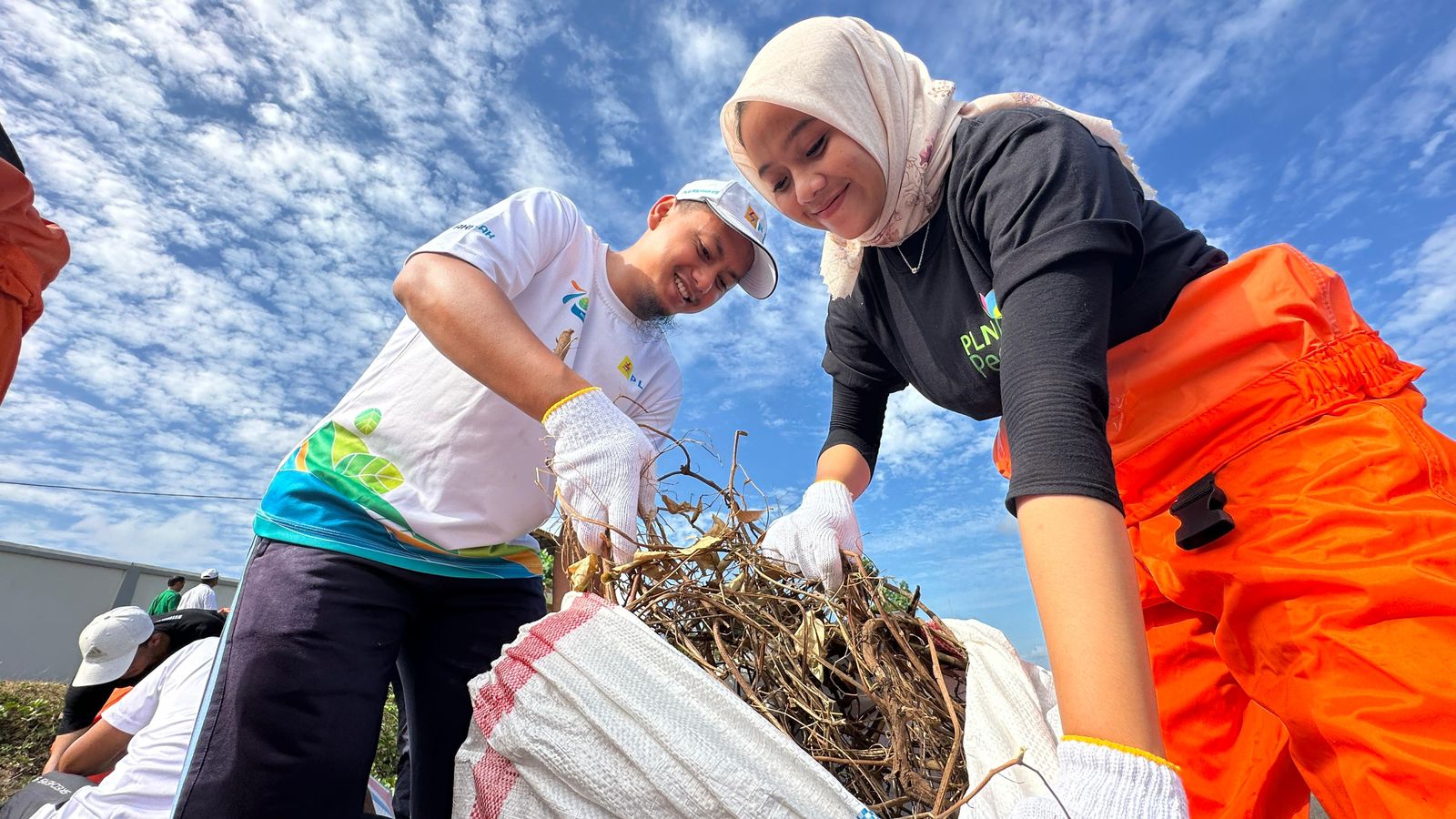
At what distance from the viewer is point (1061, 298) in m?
1.10

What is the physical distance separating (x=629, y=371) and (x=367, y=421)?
0.78 metres

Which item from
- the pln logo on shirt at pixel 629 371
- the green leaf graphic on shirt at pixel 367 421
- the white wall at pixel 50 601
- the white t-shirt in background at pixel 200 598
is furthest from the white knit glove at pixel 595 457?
the white wall at pixel 50 601

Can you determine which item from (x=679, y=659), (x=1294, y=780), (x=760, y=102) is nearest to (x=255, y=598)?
(x=679, y=659)

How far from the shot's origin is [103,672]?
15.5ft

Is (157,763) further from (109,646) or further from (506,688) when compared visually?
(506,688)

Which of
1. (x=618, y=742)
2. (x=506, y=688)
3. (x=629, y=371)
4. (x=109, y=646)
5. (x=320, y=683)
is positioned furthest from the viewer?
(x=109, y=646)

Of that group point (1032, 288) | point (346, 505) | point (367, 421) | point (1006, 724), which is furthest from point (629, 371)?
point (1006, 724)

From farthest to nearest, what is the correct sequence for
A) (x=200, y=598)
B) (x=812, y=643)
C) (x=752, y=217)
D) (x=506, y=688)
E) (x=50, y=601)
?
(x=50, y=601) < (x=200, y=598) < (x=752, y=217) < (x=812, y=643) < (x=506, y=688)

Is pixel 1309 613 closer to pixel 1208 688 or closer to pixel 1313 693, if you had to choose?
pixel 1313 693

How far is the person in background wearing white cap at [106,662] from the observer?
4.67 metres

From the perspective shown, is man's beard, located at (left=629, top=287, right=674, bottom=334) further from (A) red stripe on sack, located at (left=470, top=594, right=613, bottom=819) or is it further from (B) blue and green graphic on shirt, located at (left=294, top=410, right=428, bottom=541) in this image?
(A) red stripe on sack, located at (left=470, top=594, right=613, bottom=819)

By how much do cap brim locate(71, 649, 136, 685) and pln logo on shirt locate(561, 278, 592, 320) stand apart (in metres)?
4.83

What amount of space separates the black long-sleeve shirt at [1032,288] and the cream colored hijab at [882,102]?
2.5 inches

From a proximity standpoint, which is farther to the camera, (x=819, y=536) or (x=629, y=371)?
(x=629, y=371)
